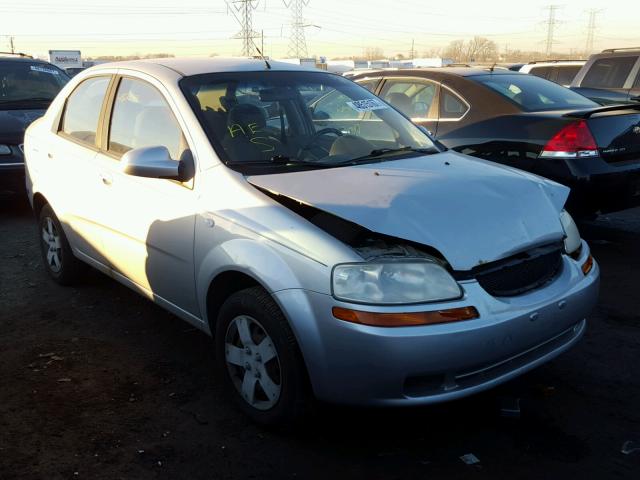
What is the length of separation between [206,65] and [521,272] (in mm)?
2290

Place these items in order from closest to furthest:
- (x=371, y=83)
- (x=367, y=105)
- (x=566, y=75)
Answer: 1. (x=367, y=105)
2. (x=371, y=83)
3. (x=566, y=75)

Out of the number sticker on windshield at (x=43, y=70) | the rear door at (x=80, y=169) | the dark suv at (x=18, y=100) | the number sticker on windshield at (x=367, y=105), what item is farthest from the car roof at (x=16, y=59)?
the number sticker on windshield at (x=367, y=105)

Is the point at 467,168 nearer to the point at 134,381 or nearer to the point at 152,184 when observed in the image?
the point at 152,184

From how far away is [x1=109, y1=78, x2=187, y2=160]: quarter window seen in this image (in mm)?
3572

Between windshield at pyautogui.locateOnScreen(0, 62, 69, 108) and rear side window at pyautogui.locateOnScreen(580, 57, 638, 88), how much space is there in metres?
8.13

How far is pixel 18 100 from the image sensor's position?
8156mm

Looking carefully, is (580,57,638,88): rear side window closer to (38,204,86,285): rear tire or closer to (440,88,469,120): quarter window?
(440,88,469,120): quarter window

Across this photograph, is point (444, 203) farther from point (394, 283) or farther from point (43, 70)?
point (43, 70)

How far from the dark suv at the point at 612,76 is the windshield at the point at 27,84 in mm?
7694

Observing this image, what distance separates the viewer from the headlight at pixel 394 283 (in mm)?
2576

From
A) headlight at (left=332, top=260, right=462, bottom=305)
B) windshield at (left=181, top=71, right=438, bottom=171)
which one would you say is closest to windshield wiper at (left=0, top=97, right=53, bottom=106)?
windshield at (left=181, top=71, right=438, bottom=171)

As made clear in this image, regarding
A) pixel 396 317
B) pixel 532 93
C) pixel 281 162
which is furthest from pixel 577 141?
pixel 396 317

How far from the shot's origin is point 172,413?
127 inches

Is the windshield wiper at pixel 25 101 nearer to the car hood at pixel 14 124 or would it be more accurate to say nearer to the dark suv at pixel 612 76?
the car hood at pixel 14 124
